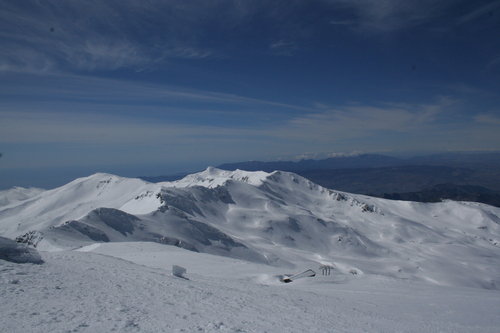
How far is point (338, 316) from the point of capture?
1043 centimetres

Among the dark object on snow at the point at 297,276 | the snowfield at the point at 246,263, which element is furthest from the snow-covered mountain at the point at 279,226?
the dark object on snow at the point at 297,276

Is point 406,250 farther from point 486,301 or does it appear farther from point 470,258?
point 486,301

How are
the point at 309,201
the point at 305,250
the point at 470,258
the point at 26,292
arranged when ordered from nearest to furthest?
the point at 26,292 → the point at 305,250 → the point at 470,258 → the point at 309,201

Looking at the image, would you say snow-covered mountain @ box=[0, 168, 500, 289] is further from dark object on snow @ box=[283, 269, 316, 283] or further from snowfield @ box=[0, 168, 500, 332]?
dark object on snow @ box=[283, 269, 316, 283]

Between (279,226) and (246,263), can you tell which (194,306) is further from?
(279,226)

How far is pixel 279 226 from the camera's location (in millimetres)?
78062

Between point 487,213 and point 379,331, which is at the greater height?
point 379,331

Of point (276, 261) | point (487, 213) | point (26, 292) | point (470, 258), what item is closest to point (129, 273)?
point (26, 292)

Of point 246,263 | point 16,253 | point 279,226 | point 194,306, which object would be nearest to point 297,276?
point 246,263

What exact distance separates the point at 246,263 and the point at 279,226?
54.7 meters

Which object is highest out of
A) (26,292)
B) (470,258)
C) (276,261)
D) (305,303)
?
(26,292)

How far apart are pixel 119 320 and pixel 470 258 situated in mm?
92775

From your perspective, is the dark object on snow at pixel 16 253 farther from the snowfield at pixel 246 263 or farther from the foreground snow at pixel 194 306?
the foreground snow at pixel 194 306

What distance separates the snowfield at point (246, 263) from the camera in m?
8.80
